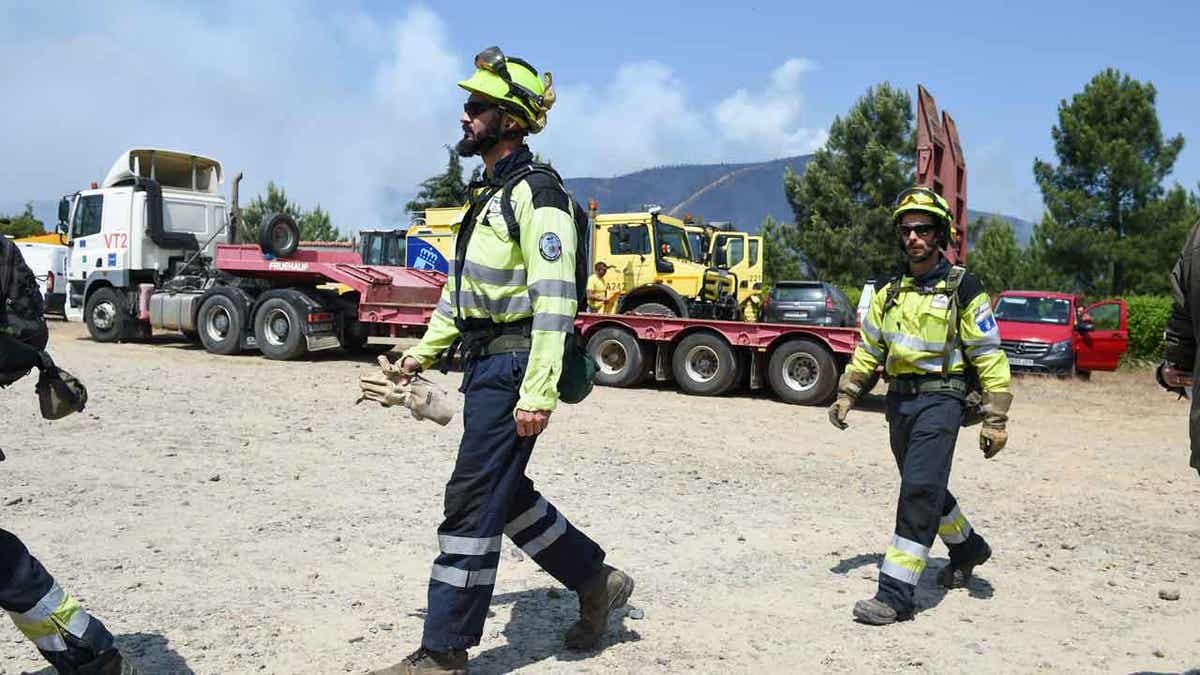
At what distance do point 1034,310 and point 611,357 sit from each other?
8.51 metres

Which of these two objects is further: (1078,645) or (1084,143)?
(1084,143)

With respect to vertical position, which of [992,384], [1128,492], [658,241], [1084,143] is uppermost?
[1084,143]

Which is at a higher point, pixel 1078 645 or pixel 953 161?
pixel 953 161

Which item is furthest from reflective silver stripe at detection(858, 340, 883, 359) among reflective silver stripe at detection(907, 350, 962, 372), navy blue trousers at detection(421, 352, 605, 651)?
navy blue trousers at detection(421, 352, 605, 651)

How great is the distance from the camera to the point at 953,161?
16.1 metres

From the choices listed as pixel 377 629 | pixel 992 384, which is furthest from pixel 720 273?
pixel 377 629

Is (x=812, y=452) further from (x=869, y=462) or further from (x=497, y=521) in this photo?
(x=497, y=521)

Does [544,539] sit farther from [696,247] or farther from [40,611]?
[696,247]

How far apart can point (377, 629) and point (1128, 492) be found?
614cm

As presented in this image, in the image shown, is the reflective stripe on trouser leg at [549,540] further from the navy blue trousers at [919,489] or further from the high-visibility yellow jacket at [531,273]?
the navy blue trousers at [919,489]

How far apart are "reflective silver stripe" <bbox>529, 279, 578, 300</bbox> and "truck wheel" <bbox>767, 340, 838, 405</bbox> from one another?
995 centimetres

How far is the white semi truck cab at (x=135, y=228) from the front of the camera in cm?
1709

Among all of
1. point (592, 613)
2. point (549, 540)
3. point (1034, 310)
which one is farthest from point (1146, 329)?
point (549, 540)

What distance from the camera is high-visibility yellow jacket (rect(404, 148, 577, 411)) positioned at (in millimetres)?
Answer: 3297
